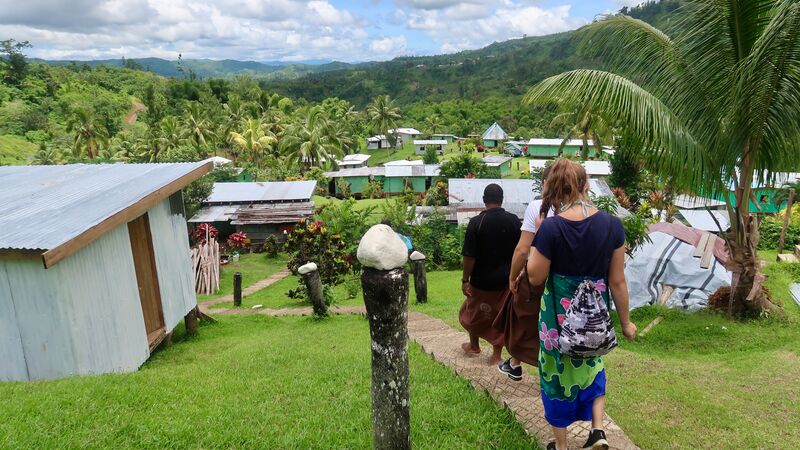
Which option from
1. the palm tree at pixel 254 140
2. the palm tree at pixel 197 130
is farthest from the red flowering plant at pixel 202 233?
the palm tree at pixel 197 130

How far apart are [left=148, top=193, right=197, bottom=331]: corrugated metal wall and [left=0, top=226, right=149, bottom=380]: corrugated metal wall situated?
1285 millimetres

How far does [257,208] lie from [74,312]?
56.5 feet

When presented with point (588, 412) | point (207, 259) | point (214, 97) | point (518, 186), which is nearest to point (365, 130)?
point (214, 97)

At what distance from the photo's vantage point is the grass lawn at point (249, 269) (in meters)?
16.5

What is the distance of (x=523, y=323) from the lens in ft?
13.3

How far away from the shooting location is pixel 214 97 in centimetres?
7112

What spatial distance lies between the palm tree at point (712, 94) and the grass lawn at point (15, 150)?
4414cm

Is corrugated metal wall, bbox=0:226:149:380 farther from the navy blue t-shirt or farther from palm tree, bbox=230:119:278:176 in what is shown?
palm tree, bbox=230:119:278:176

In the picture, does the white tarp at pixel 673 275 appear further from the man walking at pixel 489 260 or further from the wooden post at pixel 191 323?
the wooden post at pixel 191 323

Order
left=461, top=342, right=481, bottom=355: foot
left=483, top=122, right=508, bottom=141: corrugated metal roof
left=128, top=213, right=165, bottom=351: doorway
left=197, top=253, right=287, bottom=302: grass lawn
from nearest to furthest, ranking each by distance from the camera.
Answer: left=461, top=342, right=481, bottom=355: foot, left=128, top=213, right=165, bottom=351: doorway, left=197, top=253, right=287, bottom=302: grass lawn, left=483, top=122, right=508, bottom=141: corrugated metal roof

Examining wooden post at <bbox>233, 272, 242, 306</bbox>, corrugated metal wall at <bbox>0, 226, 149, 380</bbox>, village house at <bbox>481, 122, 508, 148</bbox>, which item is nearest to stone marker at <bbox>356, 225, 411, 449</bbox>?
corrugated metal wall at <bbox>0, 226, 149, 380</bbox>

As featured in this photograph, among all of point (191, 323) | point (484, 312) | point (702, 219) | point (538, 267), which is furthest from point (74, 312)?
point (702, 219)

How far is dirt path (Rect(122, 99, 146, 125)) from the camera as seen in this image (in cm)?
6325

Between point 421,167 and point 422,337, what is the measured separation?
105ft
